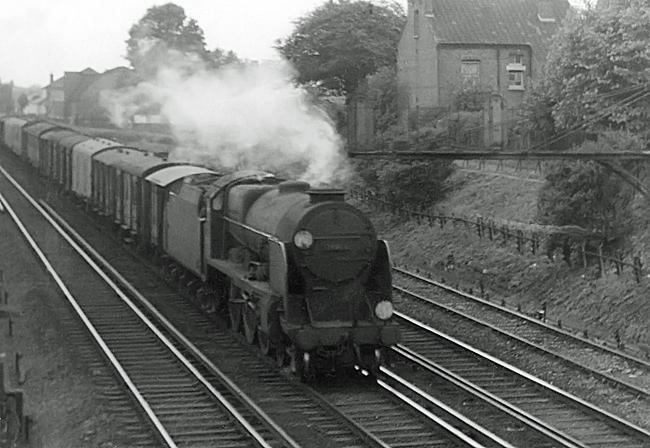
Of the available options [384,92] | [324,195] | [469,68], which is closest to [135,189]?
[324,195]

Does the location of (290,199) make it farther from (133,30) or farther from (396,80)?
(133,30)

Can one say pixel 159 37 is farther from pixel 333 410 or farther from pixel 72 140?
pixel 333 410

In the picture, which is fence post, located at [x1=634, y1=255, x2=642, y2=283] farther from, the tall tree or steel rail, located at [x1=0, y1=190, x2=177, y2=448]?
the tall tree

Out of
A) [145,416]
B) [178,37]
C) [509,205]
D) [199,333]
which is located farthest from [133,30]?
[145,416]

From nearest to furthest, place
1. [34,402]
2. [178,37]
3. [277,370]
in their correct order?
1. [34,402]
2. [277,370]
3. [178,37]

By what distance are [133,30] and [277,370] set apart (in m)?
48.6

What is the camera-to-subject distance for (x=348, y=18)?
120 ft

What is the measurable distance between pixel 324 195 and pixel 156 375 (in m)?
3.55

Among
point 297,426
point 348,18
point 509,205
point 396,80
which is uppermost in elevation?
point 348,18

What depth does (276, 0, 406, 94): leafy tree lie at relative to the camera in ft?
118

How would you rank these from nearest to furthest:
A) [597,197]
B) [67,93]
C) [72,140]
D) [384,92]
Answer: [597,197] → [384,92] → [72,140] → [67,93]

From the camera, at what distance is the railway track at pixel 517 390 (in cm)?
1111

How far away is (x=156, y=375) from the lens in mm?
13867

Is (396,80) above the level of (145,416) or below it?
above
